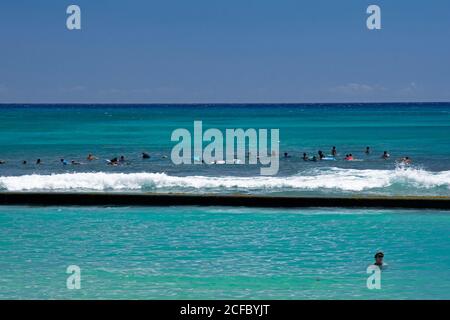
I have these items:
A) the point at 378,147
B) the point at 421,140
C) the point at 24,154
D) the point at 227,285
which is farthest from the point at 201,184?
the point at 421,140

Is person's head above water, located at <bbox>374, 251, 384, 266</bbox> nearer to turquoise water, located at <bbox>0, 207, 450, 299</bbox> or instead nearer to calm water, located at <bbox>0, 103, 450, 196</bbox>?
turquoise water, located at <bbox>0, 207, 450, 299</bbox>

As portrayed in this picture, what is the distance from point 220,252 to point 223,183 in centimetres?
1215

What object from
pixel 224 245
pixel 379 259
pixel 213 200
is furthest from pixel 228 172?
pixel 379 259

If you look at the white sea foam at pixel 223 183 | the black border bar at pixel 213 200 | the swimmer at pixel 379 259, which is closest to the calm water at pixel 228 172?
the white sea foam at pixel 223 183

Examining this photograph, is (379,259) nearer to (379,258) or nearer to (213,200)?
(379,258)

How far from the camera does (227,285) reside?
41.6 ft

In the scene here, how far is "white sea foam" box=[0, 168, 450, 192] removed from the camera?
85.6 feet

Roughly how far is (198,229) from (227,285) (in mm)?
5295

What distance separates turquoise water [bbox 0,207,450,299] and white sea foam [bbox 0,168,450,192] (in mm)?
5633

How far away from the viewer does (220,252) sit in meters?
15.4

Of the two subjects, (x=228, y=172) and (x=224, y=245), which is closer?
(x=224, y=245)

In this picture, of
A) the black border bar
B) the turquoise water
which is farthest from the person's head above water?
the black border bar

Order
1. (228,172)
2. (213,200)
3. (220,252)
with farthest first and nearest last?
(228,172) → (213,200) → (220,252)

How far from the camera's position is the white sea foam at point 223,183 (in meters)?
26.1
